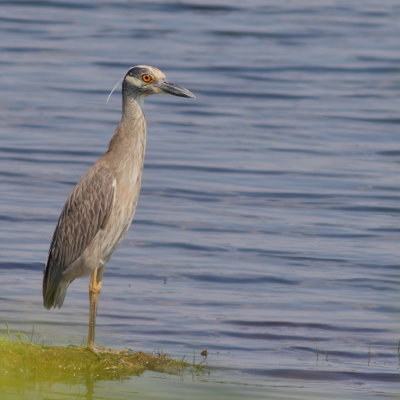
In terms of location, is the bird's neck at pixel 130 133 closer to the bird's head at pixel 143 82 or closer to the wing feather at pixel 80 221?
the bird's head at pixel 143 82

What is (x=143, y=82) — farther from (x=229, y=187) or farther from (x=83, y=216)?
(x=229, y=187)

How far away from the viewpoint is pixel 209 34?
25484mm

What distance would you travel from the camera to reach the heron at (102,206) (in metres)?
8.80

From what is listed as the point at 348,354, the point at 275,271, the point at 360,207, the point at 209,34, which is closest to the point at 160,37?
the point at 209,34

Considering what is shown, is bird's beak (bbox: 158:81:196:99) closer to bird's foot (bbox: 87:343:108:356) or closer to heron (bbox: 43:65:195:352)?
heron (bbox: 43:65:195:352)

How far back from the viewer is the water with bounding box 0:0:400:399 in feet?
32.4

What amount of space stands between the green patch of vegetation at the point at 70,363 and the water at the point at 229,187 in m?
0.19

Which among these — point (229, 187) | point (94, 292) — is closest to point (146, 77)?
point (94, 292)

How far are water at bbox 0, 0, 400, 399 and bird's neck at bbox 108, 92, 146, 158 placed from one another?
1454mm

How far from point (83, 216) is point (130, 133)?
671 millimetres

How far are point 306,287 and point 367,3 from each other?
17.8 meters

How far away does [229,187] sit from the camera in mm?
15453

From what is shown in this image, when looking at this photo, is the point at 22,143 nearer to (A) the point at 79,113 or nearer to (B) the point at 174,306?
(A) the point at 79,113

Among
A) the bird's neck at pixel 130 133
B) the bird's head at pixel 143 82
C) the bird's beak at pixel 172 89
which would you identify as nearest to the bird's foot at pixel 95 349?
the bird's neck at pixel 130 133
